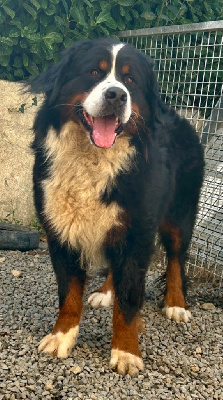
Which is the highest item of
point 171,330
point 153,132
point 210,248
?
point 153,132

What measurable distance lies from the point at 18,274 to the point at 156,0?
2.83m

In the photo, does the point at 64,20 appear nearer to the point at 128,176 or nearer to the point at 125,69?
the point at 125,69

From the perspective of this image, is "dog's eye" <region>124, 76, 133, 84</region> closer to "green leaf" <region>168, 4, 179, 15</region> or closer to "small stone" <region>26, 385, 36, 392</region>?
"small stone" <region>26, 385, 36, 392</region>

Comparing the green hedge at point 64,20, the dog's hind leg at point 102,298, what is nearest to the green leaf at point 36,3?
the green hedge at point 64,20

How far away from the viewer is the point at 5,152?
17.5 feet

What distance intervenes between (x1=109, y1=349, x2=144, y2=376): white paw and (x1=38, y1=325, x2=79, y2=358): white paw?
236mm

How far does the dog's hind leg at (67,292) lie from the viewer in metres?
2.85

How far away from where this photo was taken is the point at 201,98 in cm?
465

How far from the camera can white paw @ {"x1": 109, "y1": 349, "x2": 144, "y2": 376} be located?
2.67 meters

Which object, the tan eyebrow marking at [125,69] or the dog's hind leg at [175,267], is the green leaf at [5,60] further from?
the tan eyebrow marking at [125,69]

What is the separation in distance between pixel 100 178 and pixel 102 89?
1.47 feet

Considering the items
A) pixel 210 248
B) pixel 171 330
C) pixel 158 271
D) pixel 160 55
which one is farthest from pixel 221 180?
pixel 171 330

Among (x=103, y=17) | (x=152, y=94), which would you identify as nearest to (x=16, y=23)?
(x=103, y=17)

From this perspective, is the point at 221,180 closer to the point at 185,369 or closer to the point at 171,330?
the point at 171,330
